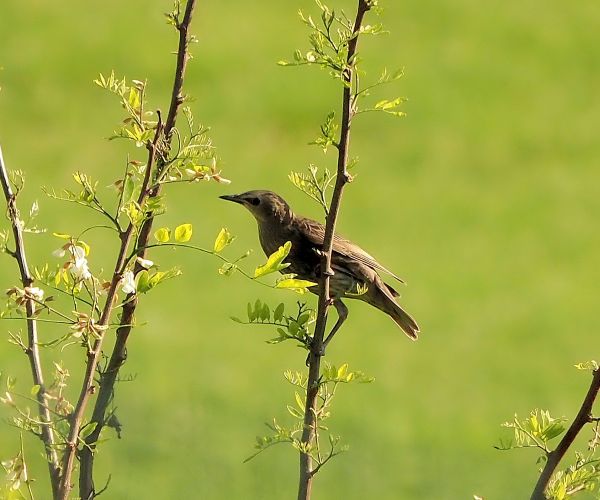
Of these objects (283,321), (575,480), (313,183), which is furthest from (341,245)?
(575,480)

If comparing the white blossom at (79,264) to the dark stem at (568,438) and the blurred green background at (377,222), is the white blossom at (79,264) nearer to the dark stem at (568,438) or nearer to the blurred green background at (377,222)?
the dark stem at (568,438)

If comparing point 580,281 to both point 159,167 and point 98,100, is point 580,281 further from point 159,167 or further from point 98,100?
point 159,167

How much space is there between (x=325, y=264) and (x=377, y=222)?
14.0 meters

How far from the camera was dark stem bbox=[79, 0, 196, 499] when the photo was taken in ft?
8.39

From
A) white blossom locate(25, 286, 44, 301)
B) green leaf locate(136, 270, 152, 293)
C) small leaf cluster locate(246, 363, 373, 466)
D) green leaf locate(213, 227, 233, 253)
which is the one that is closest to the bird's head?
small leaf cluster locate(246, 363, 373, 466)

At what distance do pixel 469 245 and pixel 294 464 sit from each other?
27.6ft

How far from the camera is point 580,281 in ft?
50.7

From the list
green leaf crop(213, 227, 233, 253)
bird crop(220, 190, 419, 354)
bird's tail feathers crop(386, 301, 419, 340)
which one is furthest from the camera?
bird's tail feathers crop(386, 301, 419, 340)

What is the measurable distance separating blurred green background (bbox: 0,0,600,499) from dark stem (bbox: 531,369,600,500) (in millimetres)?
4645

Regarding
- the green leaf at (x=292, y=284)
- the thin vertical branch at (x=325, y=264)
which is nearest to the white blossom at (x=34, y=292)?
the green leaf at (x=292, y=284)

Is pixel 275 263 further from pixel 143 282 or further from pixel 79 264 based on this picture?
pixel 79 264

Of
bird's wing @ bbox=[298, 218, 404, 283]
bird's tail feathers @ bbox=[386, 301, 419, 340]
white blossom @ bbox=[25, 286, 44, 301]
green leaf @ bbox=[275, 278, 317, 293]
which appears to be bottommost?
white blossom @ bbox=[25, 286, 44, 301]

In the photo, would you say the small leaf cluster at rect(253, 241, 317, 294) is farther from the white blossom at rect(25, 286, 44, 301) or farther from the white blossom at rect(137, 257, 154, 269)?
the white blossom at rect(25, 286, 44, 301)

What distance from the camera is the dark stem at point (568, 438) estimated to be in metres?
2.49
